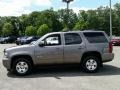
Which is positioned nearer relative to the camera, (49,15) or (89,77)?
(89,77)

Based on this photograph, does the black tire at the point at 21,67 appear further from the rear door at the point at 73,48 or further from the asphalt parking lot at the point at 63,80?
the rear door at the point at 73,48

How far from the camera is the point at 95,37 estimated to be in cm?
1248

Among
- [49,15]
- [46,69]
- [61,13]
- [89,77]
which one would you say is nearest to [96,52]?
[89,77]

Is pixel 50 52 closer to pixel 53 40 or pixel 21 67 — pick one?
pixel 53 40

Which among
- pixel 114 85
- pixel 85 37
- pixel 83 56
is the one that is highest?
pixel 85 37

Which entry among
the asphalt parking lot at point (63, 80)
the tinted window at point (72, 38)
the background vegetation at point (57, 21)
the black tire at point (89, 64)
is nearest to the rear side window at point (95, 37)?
the tinted window at point (72, 38)

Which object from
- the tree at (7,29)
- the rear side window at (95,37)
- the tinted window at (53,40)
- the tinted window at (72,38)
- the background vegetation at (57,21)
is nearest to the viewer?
the tinted window at (53,40)

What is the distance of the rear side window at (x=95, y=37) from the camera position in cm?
1239

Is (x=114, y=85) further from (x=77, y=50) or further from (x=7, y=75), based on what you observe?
(x=7, y=75)

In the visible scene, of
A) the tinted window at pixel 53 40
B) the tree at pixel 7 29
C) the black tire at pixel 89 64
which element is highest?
the tree at pixel 7 29

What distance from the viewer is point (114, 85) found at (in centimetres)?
960

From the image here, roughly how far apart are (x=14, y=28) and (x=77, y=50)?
91.6m

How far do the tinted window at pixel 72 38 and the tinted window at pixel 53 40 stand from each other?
33cm

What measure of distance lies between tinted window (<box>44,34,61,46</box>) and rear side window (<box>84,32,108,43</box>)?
117 centimetres
